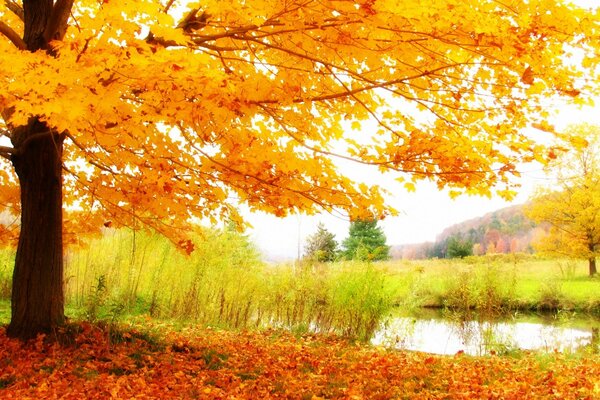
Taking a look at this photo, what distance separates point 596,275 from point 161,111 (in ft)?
74.1

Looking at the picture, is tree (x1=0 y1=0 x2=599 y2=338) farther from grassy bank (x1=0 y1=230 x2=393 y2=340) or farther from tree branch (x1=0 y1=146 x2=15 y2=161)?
grassy bank (x1=0 y1=230 x2=393 y2=340)

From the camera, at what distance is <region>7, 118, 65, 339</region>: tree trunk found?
209 inches

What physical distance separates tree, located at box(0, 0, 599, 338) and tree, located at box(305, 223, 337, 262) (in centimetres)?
381

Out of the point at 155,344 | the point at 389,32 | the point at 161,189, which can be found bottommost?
the point at 155,344

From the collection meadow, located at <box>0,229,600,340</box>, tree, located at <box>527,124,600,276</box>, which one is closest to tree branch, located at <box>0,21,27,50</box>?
meadow, located at <box>0,229,600,340</box>

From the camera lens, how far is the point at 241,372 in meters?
4.84

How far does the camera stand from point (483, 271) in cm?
899

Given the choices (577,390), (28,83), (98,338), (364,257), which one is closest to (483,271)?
(364,257)

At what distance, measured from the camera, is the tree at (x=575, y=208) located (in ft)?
62.4

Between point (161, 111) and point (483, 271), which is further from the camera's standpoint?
point (483, 271)

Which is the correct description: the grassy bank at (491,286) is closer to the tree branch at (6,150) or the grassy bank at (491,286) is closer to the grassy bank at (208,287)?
the grassy bank at (208,287)

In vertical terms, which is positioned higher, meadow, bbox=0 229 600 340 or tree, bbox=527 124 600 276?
tree, bbox=527 124 600 276

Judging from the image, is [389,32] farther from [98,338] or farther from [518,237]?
[518,237]

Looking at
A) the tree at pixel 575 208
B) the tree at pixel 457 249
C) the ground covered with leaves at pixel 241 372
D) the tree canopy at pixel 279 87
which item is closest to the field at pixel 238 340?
the ground covered with leaves at pixel 241 372
